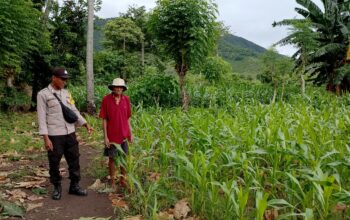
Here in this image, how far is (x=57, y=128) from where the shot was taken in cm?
529

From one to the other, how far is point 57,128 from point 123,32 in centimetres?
3354

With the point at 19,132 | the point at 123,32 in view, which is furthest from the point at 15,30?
the point at 123,32

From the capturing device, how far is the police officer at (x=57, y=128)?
5148 mm

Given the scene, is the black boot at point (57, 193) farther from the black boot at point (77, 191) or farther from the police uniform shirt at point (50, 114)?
the police uniform shirt at point (50, 114)

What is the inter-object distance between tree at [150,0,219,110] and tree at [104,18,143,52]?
2449cm

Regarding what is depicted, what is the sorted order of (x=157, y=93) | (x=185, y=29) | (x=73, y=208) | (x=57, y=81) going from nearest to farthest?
1. (x=73, y=208)
2. (x=57, y=81)
3. (x=185, y=29)
4. (x=157, y=93)

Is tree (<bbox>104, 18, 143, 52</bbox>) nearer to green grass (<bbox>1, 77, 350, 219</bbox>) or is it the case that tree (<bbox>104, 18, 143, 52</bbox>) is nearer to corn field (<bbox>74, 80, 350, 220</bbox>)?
green grass (<bbox>1, 77, 350, 219</bbox>)

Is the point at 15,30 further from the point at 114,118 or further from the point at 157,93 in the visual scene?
the point at 114,118

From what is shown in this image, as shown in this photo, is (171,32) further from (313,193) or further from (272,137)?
(313,193)

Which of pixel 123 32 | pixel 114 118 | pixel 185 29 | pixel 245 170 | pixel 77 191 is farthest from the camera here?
pixel 123 32

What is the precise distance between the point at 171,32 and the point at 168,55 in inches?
40.1

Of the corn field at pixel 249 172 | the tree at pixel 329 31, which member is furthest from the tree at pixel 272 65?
the corn field at pixel 249 172

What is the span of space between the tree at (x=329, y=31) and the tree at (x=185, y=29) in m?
7.02

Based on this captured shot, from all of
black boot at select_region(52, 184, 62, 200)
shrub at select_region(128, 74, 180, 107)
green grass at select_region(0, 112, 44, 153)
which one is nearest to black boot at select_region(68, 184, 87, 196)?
black boot at select_region(52, 184, 62, 200)
